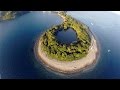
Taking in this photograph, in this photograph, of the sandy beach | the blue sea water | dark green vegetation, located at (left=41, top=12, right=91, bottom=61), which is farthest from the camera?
dark green vegetation, located at (left=41, top=12, right=91, bottom=61)

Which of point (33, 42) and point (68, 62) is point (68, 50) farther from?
point (33, 42)

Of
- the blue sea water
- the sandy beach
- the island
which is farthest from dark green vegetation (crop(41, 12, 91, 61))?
the blue sea water

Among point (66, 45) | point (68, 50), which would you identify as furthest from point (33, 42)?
point (68, 50)

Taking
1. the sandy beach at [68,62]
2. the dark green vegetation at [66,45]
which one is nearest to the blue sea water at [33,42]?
the sandy beach at [68,62]

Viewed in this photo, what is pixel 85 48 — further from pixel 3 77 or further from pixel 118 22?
pixel 3 77

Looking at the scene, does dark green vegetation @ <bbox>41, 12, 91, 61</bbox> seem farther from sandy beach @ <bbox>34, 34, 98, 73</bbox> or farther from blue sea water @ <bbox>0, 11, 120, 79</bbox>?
blue sea water @ <bbox>0, 11, 120, 79</bbox>
